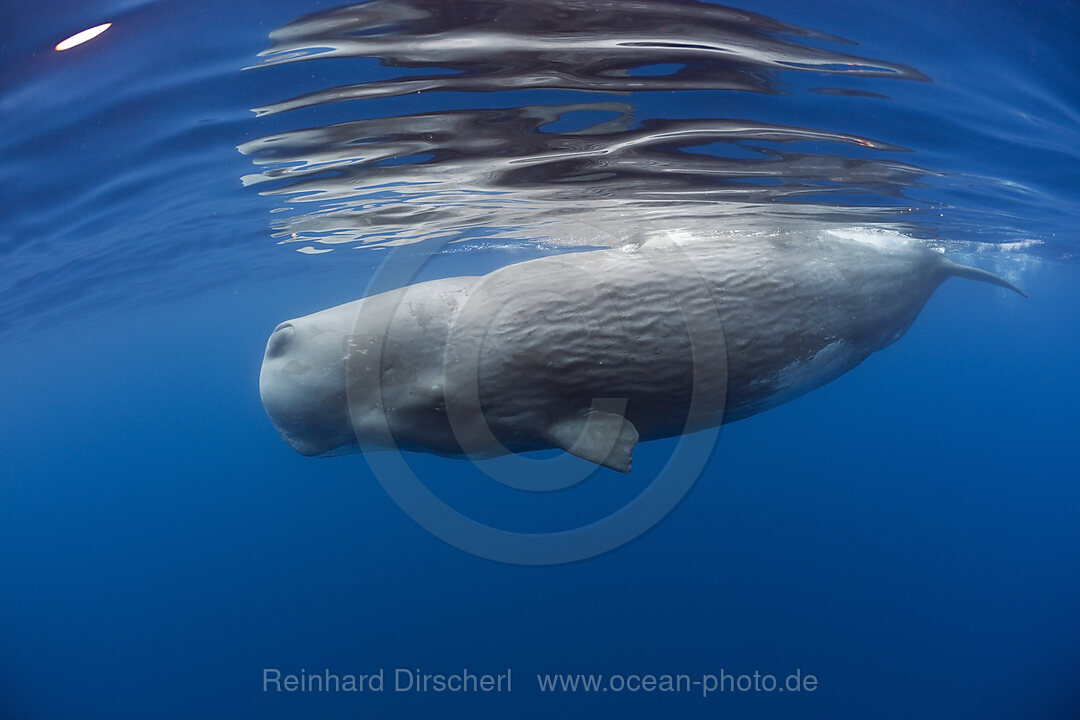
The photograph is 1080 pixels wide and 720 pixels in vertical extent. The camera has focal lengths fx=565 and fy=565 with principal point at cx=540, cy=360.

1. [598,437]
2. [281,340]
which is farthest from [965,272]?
[281,340]

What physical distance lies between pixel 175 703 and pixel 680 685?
14912mm

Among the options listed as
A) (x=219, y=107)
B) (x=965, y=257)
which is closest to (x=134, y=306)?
(x=219, y=107)

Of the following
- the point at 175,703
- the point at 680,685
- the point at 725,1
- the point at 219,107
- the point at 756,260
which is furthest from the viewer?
the point at 175,703

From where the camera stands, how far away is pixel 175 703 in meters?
17.0

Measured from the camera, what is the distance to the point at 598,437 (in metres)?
3.59

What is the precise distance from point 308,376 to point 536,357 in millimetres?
1478

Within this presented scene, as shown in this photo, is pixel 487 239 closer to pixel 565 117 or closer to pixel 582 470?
pixel 565 117

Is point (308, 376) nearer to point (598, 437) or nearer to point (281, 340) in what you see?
point (281, 340)

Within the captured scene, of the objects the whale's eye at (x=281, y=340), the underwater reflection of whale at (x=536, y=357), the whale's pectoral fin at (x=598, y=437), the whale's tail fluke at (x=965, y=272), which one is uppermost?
the whale's eye at (x=281, y=340)

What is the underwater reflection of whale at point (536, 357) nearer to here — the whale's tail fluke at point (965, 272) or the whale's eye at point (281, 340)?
the whale's eye at point (281, 340)

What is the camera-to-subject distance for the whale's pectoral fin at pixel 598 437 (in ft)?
11.5

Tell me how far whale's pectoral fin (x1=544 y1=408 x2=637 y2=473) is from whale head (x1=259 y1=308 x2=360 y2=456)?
55.8 inches

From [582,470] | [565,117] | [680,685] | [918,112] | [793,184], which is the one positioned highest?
[565,117]

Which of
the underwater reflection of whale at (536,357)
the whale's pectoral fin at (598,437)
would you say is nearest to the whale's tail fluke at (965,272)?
the underwater reflection of whale at (536,357)
